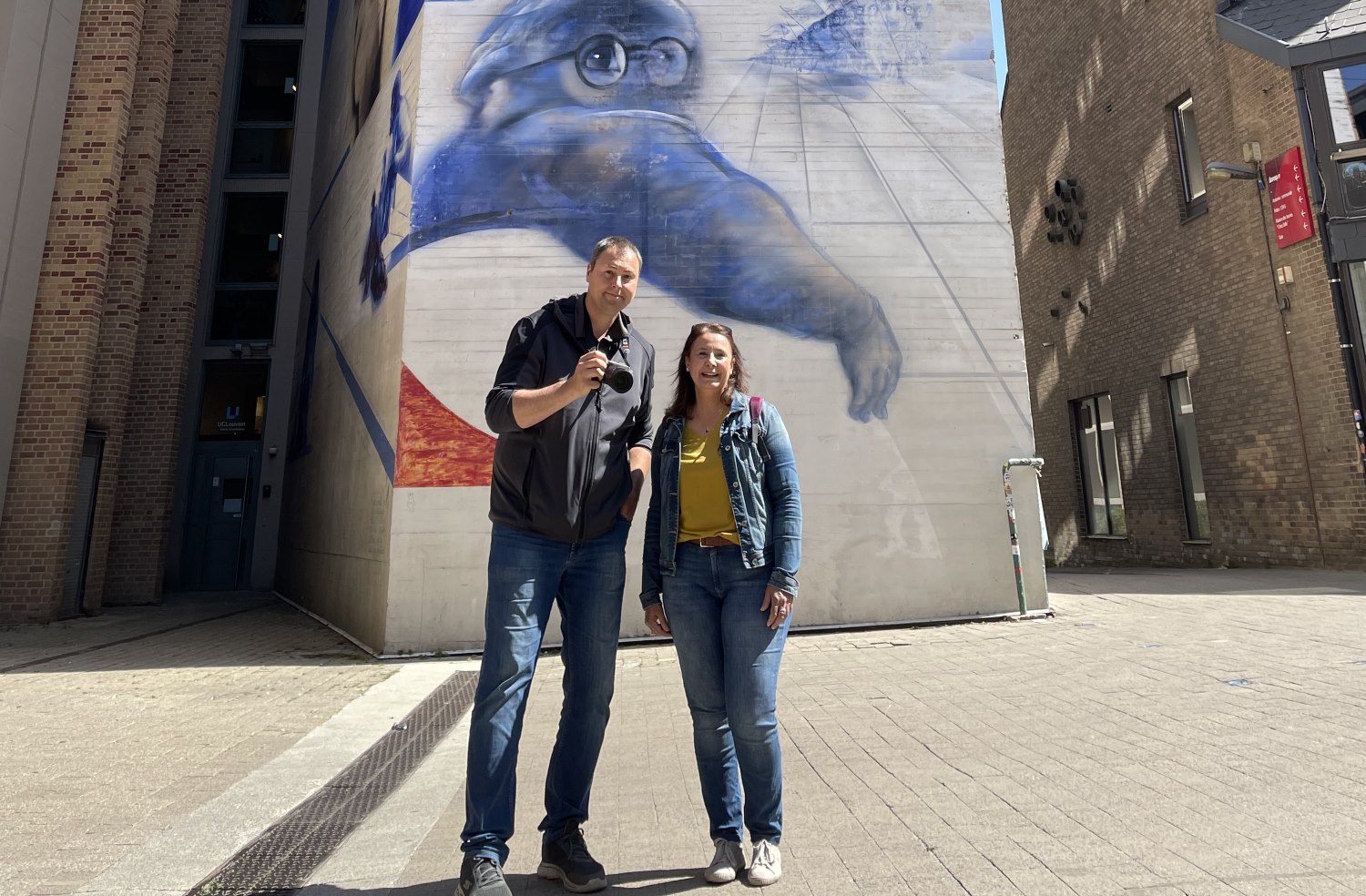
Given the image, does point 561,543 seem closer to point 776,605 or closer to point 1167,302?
point 776,605

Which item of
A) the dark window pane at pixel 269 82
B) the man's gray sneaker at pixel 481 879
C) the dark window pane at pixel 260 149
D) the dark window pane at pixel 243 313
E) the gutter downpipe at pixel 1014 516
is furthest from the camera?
the dark window pane at pixel 269 82

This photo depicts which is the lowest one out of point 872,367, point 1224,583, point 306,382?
point 1224,583

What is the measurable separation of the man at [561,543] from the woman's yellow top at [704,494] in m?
0.18

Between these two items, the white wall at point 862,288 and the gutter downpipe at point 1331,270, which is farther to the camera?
the gutter downpipe at point 1331,270

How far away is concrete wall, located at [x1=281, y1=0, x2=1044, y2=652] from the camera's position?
750cm

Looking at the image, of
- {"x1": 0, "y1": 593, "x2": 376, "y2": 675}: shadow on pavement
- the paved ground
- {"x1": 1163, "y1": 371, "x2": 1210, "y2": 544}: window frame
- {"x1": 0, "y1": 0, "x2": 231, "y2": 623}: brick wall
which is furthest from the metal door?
{"x1": 1163, "y1": 371, "x2": 1210, "y2": 544}: window frame

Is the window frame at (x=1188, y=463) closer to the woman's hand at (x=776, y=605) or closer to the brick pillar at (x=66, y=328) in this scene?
the woman's hand at (x=776, y=605)

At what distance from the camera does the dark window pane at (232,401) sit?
15.2m

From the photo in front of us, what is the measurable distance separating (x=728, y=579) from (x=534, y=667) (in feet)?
2.20

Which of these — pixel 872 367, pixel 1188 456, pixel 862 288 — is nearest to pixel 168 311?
pixel 862 288

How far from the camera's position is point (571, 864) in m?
2.36

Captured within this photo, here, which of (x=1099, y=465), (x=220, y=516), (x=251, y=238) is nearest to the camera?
(x=220, y=516)

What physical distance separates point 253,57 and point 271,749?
17719 millimetres

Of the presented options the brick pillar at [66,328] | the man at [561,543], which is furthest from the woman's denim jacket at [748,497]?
the brick pillar at [66,328]
